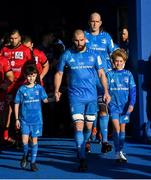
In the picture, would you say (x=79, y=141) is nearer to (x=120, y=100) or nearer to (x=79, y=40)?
(x=120, y=100)

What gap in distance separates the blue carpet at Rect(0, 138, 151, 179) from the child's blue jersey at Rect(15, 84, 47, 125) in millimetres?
698

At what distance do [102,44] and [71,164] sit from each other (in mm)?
1994

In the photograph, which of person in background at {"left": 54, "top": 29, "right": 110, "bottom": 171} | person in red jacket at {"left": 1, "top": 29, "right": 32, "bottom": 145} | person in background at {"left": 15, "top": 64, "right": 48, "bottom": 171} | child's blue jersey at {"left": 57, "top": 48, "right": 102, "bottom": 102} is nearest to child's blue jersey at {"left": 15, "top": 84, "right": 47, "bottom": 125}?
person in background at {"left": 15, "top": 64, "right": 48, "bottom": 171}

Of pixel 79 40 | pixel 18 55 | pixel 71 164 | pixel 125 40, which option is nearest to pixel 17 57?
pixel 18 55

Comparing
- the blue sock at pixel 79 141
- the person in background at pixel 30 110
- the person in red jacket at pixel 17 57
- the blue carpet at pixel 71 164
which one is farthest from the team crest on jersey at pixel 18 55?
the blue sock at pixel 79 141

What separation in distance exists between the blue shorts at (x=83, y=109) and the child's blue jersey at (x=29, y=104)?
1.60ft

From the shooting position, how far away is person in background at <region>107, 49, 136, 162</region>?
832 cm

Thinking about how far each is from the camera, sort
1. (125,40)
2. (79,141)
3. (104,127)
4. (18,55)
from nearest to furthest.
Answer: (79,141)
(104,127)
(18,55)
(125,40)

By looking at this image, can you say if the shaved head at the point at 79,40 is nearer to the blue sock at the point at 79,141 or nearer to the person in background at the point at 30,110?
the person in background at the point at 30,110

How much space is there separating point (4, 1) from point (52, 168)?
7779 millimetres

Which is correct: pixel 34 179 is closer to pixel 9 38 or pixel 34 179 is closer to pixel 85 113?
pixel 85 113

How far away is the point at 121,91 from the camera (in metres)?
8.36

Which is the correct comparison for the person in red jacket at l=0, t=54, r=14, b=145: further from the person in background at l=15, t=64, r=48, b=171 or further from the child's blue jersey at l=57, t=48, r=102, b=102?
the child's blue jersey at l=57, t=48, r=102, b=102

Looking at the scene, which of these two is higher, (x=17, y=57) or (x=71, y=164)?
(x=17, y=57)
